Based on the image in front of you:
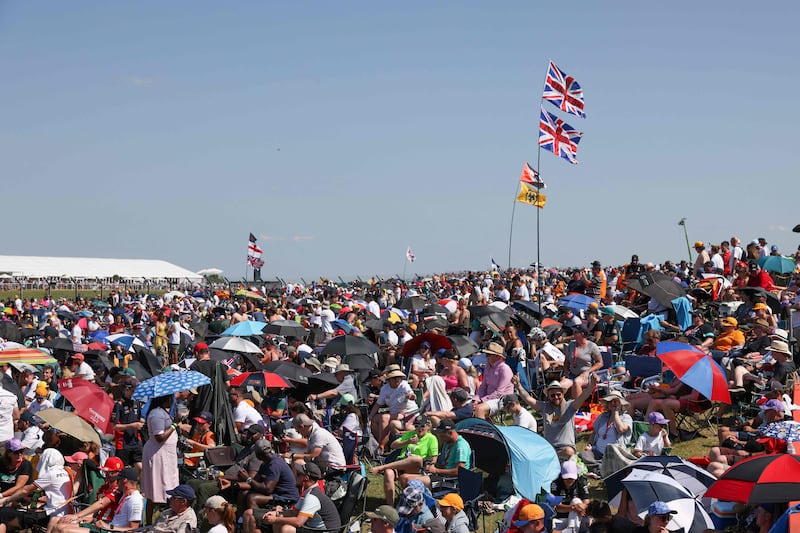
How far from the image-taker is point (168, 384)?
34.9 feet

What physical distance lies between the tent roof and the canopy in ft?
198

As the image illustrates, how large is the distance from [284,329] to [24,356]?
5.60 m

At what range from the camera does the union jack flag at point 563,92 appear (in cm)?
1771

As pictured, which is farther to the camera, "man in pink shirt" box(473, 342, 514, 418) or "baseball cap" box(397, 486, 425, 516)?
"man in pink shirt" box(473, 342, 514, 418)

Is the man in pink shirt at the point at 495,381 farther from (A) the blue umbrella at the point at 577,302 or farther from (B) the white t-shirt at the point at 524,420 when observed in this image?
(A) the blue umbrella at the point at 577,302

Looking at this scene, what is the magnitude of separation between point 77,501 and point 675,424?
759 cm

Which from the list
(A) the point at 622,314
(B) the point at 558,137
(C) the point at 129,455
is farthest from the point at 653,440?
(B) the point at 558,137

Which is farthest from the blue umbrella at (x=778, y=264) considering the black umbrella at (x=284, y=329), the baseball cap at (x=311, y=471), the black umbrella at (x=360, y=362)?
the baseball cap at (x=311, y=471)

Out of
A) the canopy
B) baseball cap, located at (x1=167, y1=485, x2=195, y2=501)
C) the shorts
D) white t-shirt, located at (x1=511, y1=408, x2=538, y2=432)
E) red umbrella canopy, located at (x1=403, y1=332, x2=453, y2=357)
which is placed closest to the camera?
baseball cap, located at (x1=167, y1=485, x2=195, y2=501)

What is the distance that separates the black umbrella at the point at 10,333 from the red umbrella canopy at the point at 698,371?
660 inches

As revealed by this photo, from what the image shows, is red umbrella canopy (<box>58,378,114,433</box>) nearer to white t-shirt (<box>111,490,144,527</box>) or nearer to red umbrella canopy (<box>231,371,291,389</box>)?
red umbrella canopy (<box>231,371,291,389</box>)

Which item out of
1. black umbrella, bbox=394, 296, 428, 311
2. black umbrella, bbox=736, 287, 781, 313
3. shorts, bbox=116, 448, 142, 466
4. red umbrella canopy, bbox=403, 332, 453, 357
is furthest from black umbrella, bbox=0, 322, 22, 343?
black umbrella, bbox=736, 287, 781, 313

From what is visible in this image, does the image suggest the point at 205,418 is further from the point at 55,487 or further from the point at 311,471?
the point at 311,471

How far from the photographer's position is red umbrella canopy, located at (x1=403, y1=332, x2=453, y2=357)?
14781 mm
